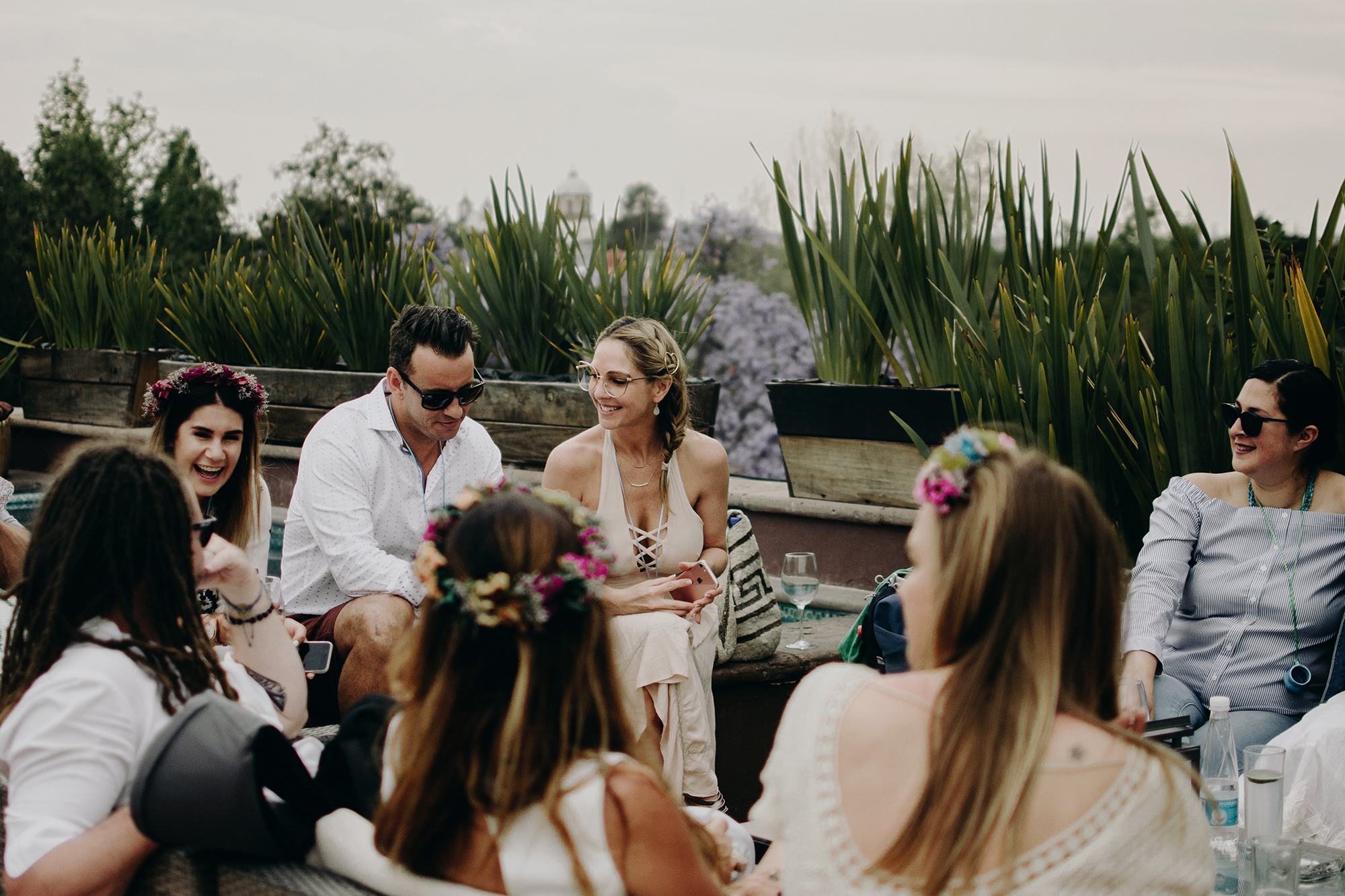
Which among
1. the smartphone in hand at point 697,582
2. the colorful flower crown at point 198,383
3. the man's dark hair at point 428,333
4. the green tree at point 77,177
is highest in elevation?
the green tree at point 77,177

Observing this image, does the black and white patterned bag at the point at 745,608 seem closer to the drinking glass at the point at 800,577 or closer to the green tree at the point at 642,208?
the drinking glass at the point at 800,577

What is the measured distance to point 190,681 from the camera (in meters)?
1.51

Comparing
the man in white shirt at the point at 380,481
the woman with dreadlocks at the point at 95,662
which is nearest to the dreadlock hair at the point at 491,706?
the woman with dreadlocks at the point at 95,662

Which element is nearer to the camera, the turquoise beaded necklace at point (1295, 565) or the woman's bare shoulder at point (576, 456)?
the turquoise beaded necklace at point (1295, 565)

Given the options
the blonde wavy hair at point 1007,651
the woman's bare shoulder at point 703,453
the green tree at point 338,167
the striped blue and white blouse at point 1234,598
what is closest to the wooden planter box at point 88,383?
the woman's bare shoulder at point 703,453

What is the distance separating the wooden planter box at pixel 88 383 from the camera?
688 centimetres

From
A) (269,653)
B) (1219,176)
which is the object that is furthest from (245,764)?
(1219,176)

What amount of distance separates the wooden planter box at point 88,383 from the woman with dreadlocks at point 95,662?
5850 mm

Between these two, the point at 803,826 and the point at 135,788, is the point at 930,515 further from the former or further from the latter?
the point at 135,788

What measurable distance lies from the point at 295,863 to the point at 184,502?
0.56m

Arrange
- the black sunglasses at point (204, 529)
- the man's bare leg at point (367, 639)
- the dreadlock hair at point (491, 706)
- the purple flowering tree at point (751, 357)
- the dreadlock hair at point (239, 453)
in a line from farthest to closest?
the purple flowering tree at point (751, 357), the dreadlock hair at point (239, 453), the man's bare leg at point (367, 639), the black sunglasses at point (204, 529), the dreadlock hair at point (491, 706)

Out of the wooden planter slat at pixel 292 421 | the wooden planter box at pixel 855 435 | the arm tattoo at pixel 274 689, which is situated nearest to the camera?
the arm tattoo at pixel 274 689

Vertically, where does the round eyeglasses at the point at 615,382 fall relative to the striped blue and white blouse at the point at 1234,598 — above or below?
above

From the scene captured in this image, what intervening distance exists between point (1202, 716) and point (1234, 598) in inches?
12.9
